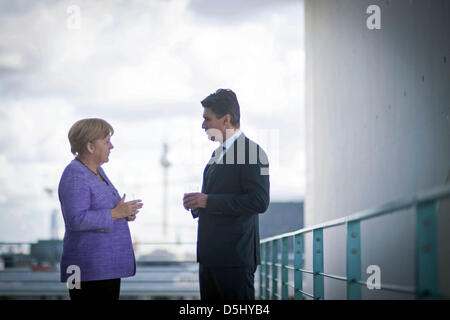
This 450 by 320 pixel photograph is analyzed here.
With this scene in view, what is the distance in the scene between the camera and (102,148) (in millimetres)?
2355

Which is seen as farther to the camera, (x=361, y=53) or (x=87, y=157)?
(x=361, y=53)

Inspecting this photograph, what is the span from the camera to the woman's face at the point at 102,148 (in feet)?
7.70

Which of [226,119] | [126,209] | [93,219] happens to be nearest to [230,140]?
[226,119]

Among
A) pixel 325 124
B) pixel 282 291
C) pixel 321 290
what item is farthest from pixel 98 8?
pixel 321 290

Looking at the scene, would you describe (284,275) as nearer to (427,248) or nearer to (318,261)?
(318,261)

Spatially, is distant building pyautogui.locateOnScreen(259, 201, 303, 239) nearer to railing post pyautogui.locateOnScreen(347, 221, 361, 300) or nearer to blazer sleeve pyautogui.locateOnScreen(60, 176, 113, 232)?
railing post pyautogui.locateOnScreen(347, 221, 361, 300)

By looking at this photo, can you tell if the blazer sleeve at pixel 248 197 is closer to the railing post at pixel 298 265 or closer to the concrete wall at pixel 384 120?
the concrete wall at pixel 384 120

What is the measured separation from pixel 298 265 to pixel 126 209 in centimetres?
183

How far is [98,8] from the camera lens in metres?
6.49

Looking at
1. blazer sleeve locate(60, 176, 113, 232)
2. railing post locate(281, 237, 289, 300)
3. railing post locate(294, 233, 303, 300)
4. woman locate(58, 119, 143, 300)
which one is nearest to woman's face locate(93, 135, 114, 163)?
woman locate(58, 119, 143, 300)

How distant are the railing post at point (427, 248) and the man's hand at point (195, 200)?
36.1 inches

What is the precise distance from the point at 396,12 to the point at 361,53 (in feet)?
3.92

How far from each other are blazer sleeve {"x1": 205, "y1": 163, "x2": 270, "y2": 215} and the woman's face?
391 mm

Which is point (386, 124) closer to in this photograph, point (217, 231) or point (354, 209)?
point (354, 209)
